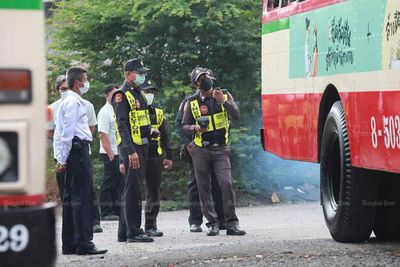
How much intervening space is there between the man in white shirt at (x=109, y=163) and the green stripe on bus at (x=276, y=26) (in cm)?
225

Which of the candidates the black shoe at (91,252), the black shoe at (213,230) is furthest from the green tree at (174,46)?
the black shoe at (91,252)

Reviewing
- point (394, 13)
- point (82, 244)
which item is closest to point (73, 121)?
point (82, 244)

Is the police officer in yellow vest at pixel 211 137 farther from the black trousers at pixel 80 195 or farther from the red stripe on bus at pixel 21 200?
the red stripe on bus at pixel 21 200

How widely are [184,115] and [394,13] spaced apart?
5.27 metres

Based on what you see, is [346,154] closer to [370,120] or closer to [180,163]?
[370,120]

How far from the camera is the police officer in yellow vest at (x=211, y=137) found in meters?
13.4

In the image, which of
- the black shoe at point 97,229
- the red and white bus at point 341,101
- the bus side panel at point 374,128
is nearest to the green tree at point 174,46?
the black shoe at point 97,229

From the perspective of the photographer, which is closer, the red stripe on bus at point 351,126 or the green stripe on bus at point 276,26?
the red stripe on bus at point 351,126

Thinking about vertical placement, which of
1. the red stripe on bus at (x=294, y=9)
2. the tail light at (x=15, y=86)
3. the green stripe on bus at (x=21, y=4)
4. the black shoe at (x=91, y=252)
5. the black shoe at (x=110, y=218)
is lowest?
the black shoe at (x=110, y=218)

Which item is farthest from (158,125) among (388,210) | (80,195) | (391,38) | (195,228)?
(391,38)

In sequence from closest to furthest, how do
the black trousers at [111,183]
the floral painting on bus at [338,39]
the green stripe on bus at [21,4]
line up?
the green stripe on bus at [21,4] → the floral painting on bus at [338,39] → the black trousers at [111,183]

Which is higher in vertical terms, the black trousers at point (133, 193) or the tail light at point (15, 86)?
the tail light at point (15, 86)

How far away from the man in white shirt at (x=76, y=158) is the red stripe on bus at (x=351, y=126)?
2.03 meters

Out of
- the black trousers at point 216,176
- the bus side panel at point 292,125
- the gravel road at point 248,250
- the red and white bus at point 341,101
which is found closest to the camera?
the red and white bus at point 341,101
